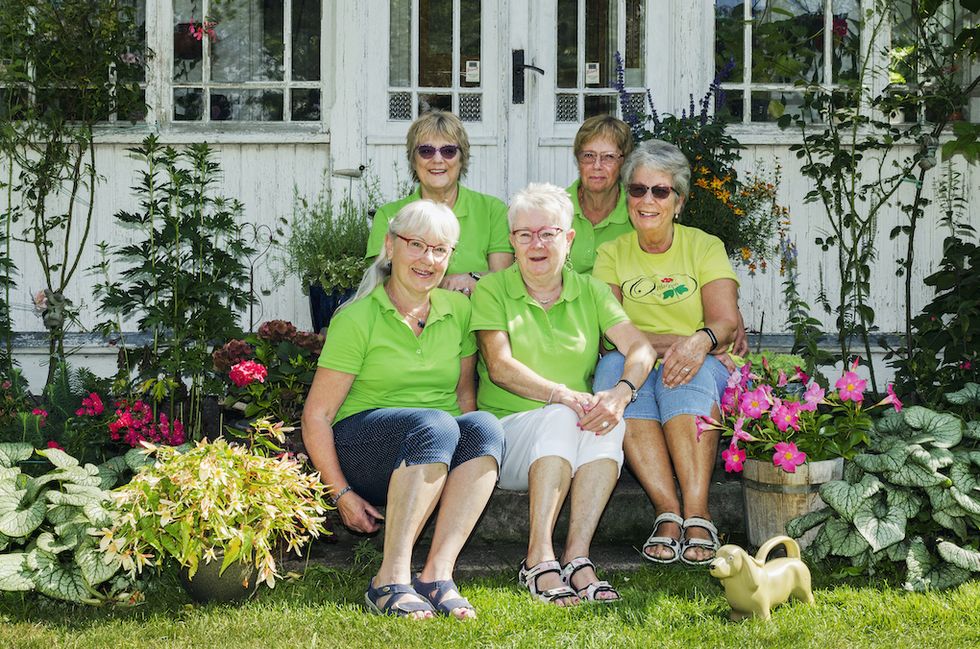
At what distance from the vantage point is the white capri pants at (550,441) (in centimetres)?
316

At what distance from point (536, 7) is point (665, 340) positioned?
2.09 metres

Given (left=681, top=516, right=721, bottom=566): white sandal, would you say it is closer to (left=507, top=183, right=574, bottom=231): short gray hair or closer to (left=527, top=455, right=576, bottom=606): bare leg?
(left=527, top=455, right=576, bottom=606): bare leg

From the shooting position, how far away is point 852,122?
4.61 meters

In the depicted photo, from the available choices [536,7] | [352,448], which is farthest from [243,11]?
[352,448]

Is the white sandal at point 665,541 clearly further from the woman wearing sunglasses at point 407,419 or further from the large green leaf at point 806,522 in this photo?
the woman wearing sunglasses at point 407,419

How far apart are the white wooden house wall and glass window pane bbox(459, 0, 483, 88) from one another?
0.17 ft

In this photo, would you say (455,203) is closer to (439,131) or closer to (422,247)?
(439,131)

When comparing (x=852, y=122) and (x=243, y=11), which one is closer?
(x=852, y=122)

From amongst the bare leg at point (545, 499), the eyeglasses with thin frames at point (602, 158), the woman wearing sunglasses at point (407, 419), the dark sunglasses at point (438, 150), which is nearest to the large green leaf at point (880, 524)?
the bare leg at point (545, 499)

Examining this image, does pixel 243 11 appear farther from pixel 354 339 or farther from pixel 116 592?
pixel 116 592

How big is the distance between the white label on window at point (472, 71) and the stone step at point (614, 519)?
226 centimetres

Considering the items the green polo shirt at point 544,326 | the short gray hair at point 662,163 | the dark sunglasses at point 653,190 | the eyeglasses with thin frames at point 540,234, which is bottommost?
the green polo shirt at point 544,326

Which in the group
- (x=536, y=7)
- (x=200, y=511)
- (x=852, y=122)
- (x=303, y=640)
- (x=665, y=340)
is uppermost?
(x=536, y=7)

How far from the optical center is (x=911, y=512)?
10.2 ft
